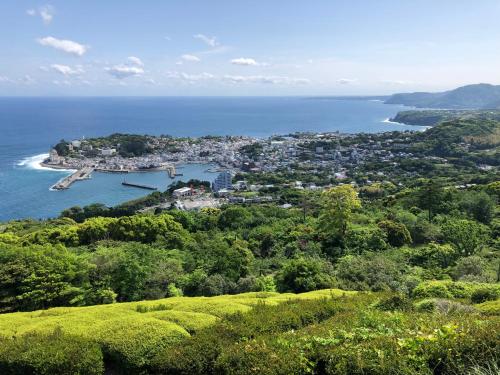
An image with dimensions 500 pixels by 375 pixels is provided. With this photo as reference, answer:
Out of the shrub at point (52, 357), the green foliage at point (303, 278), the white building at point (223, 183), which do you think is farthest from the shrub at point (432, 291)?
the white building at point (223, 183)

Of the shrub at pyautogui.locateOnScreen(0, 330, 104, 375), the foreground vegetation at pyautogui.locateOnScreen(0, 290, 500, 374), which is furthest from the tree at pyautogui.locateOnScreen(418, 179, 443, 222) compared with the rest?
the shrub at pyautogui.locateOnScreen(0, 330, 104, 375)

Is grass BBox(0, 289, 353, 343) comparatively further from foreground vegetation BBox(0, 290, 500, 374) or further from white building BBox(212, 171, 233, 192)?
white building BBox(212, 171, 233, 192)

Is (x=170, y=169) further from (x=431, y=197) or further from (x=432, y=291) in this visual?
(x=432, y=291)

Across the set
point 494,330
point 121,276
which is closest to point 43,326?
point 121,276

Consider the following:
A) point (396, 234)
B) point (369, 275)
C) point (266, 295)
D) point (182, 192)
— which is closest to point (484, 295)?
point (369, 275)

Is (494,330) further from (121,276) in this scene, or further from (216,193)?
(216,193)

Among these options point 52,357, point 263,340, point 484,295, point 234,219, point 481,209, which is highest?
point 263,340

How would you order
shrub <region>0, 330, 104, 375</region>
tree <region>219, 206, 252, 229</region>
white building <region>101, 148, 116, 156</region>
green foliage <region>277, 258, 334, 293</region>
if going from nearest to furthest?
shrub <region>0, 330, 104, 375</region> → green foliage <region>277, 258, 334, 293</region> → tree <region>219, 206, 252, 229</region> → white building <region>101, 148, 116, 156</region>

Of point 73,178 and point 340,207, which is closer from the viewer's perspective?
point 340,207
